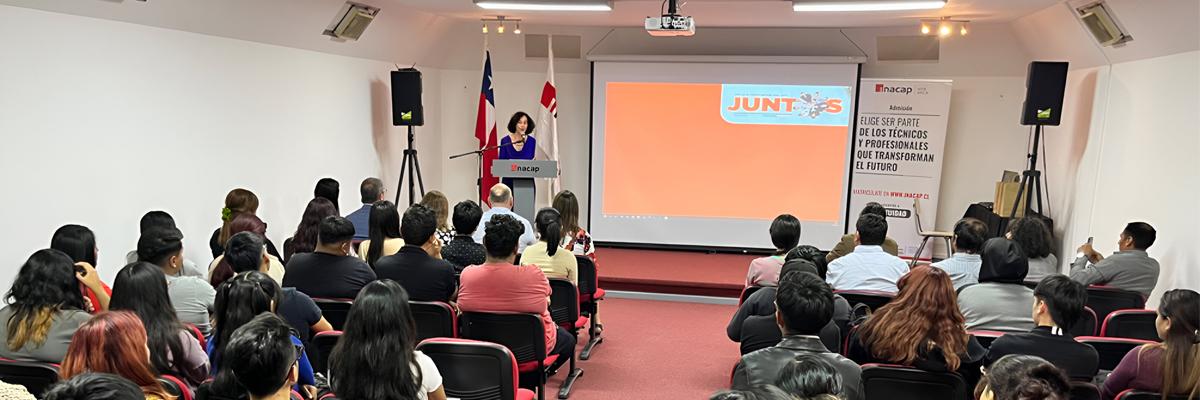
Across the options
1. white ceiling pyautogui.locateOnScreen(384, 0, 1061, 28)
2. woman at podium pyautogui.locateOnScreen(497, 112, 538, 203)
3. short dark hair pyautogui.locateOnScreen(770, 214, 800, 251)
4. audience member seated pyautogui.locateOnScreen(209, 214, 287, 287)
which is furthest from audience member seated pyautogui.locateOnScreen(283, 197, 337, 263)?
woman at podium pyautogui.locateOnScreen(497, 112, 538, 203)

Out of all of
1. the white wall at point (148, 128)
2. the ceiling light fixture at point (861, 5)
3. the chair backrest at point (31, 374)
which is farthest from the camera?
the ceiling light fixture at point (861, 5)

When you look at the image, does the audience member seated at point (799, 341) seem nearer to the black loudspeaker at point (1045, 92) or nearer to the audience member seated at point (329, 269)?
the audience member seated at point (329, 269)

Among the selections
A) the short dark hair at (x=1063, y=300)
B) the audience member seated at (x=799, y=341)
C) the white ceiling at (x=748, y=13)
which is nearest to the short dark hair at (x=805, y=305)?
the audience member seated at (x=799, y=341)

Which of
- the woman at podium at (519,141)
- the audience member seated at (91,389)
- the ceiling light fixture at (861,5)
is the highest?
the ceiling light fixture at (861,5)

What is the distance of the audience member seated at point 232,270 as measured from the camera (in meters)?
3.75

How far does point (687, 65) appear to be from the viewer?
330 inches

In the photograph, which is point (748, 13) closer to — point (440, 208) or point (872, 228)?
point (872, 228)

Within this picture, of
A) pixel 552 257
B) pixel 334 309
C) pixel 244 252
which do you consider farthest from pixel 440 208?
pixel 244 252

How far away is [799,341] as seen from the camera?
8.51ft

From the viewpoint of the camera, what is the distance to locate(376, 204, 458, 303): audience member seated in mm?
3777

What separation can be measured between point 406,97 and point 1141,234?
6.09 metres

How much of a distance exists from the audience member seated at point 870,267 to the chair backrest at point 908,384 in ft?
4.30

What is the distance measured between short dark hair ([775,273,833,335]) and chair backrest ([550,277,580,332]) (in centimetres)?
187

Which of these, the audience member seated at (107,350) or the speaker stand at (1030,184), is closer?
the audience member seated at (107,350)
